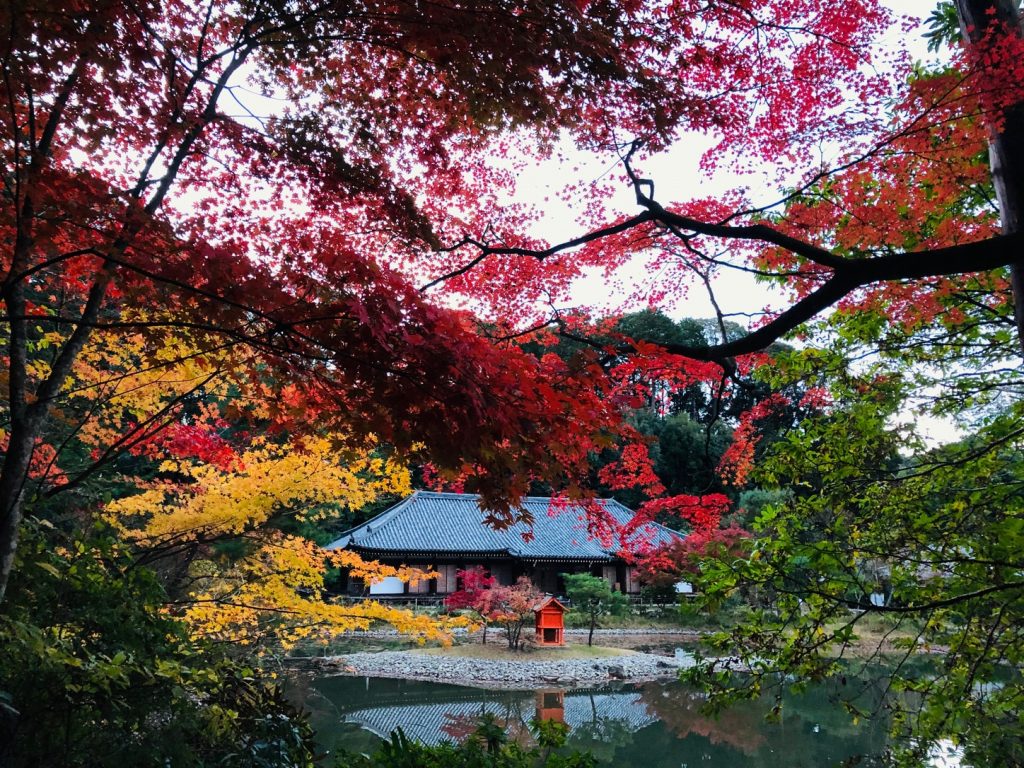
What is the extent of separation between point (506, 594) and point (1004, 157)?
43.5 feet

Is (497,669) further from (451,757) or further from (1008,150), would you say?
(1008,150)

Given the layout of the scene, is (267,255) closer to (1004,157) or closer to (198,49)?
(198,49)

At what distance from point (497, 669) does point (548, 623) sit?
2.29 metres

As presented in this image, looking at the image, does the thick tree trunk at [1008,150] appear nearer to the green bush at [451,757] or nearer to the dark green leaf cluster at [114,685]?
the green bush at [451,757]

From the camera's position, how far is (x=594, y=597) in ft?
58.1

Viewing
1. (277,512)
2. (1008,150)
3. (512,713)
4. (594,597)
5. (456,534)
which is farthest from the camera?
(456,534)

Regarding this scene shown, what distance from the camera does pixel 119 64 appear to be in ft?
7.09

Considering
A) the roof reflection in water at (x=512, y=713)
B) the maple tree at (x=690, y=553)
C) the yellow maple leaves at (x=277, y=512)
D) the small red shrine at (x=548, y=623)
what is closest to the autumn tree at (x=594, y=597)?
the maple tree at (x=690, y=553)

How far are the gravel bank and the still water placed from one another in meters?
0.48

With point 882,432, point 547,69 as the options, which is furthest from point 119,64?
point 882,432

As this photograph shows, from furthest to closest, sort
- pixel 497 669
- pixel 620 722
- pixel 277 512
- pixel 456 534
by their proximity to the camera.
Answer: pixel 456 534 → pixel 497 669 → pixel 620 722 → pixel 277 512

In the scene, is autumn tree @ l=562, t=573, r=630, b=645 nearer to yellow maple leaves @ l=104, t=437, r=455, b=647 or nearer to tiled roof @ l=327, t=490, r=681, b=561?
tiled roof @ l=327, t=490, r=681, b=561

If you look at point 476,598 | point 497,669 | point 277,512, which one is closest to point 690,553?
point 277,512

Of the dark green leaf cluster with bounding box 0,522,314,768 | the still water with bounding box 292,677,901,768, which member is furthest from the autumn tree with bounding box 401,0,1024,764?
the still water with bounding box 292,677,901,768
